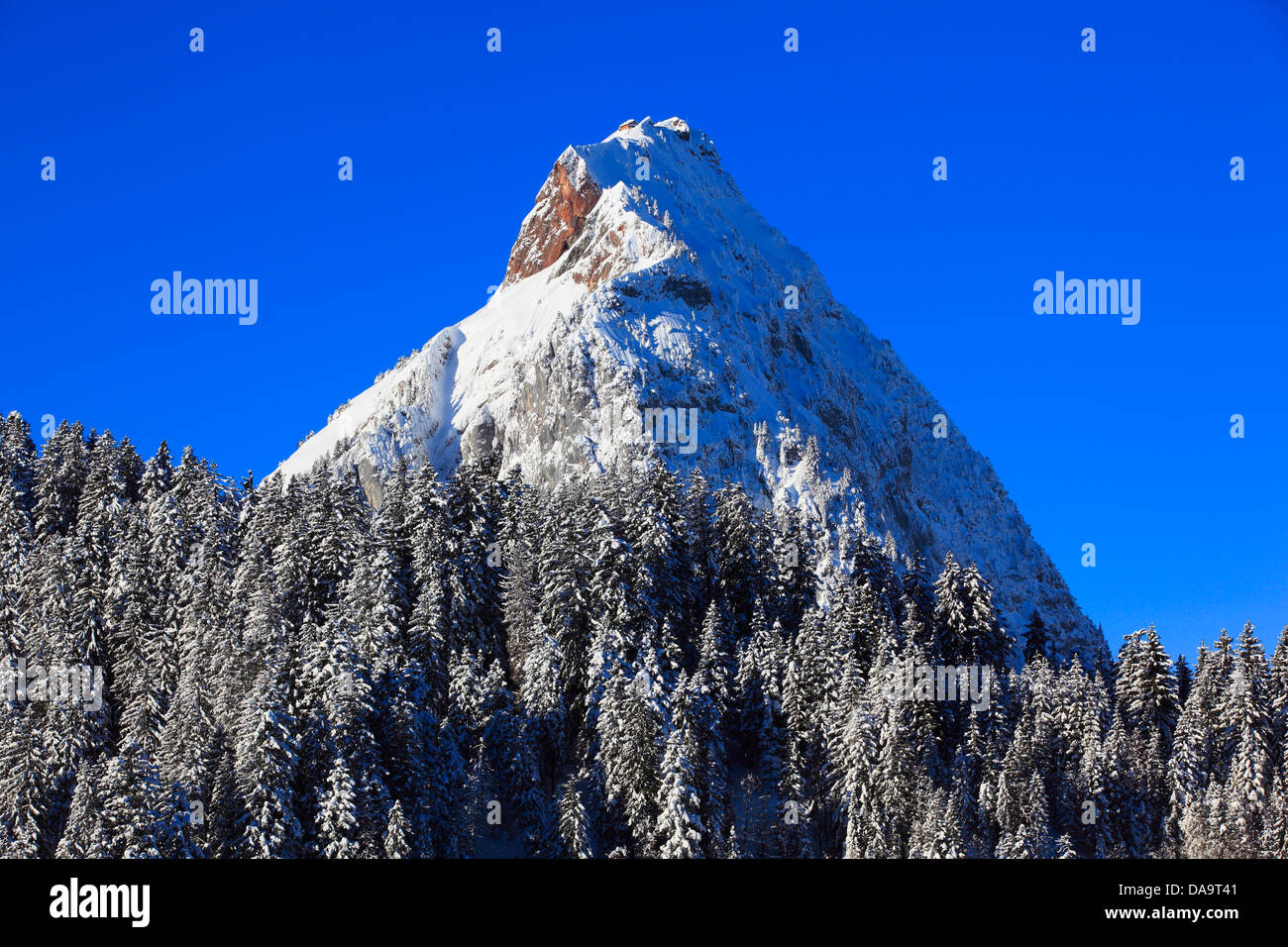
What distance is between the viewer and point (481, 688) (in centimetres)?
7450

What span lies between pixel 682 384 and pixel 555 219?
46069 mm

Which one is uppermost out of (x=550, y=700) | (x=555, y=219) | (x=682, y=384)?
(x=555, y=219)

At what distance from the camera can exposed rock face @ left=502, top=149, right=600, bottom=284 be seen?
181613 millimetres

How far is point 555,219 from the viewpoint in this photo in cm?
18425

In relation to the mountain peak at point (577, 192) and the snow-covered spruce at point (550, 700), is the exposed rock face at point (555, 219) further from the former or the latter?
the snow-covered spruce at point (550, 700)

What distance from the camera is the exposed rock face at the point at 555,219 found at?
18161 cm

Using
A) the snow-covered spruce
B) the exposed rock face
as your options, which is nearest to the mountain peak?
the exposed rock face

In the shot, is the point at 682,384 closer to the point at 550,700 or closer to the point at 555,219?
the point at 555,219

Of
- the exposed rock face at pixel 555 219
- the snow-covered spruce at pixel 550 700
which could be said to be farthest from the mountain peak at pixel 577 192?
the snow-covered spruce at pixel 550 700

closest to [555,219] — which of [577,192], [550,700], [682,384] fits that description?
[577,192]

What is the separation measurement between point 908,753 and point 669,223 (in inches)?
4285

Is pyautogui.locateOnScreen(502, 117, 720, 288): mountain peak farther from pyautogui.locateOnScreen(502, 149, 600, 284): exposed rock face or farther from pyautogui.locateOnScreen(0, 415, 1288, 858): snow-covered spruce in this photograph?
pyautogui.locateOnScreen(0, 415, 1288, 858): snow-covered spruce
